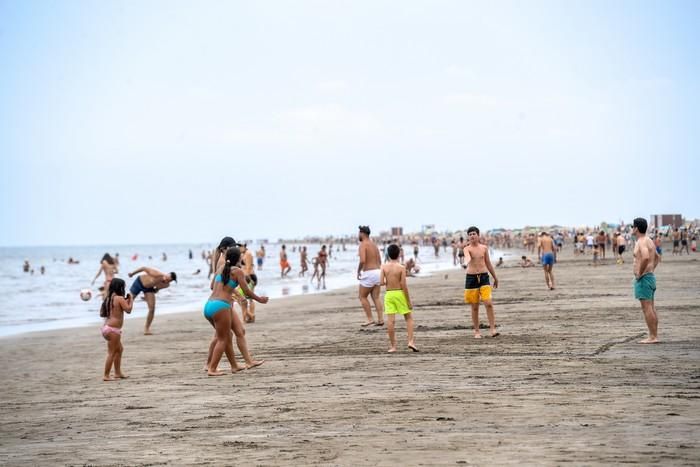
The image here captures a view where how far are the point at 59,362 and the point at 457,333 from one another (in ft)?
21.7

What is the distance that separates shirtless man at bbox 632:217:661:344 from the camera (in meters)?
9.77

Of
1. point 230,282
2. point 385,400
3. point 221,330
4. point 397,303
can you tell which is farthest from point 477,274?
point 385,400

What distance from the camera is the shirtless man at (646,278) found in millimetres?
9773

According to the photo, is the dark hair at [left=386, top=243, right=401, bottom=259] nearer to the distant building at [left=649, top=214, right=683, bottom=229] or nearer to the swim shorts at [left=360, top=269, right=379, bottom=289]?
the swim shorts at [left=360, top=269, right=379, bottom=289]

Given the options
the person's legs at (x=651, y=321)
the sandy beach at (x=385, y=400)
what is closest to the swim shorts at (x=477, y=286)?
the sandy beach at (x=385, y=400)

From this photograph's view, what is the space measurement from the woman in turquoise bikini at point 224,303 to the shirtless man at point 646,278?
16.9ft

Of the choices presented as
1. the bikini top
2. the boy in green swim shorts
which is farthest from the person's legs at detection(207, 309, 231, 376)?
the boy in green swim shorts

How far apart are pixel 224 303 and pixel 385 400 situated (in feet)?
10.00

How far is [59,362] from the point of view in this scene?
12398 millimetres

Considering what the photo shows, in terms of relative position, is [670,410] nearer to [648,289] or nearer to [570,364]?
[570,364]

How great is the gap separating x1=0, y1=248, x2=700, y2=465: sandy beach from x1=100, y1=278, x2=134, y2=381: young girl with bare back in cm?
40

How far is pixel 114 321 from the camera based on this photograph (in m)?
9.70

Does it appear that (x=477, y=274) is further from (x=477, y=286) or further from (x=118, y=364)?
(x=118, y=364)

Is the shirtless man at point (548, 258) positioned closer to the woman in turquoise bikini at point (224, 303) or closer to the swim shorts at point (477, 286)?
the swim shorts at point (477, 286)
